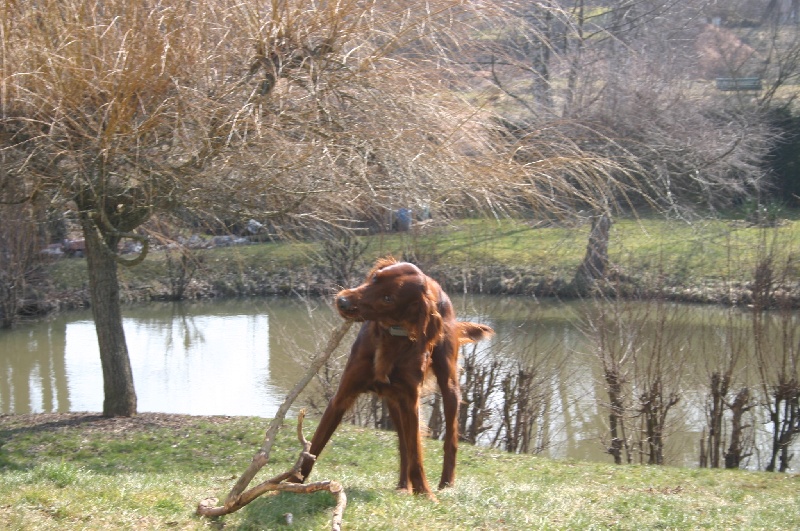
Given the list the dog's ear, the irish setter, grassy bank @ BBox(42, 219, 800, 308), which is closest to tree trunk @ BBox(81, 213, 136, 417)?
the irish setter

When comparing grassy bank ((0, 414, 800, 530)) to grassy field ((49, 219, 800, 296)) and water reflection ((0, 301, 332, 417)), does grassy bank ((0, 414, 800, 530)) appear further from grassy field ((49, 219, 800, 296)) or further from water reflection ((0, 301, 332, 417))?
grassy field ((49, 219, 800, 296))

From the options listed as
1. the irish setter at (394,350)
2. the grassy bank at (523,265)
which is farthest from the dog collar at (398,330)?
the grassy bank at (523,265)

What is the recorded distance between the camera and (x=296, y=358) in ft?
40.8

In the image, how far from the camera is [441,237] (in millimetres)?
15672

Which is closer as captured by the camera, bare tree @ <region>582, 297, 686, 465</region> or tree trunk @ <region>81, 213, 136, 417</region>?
tree trunk @ <region>81, 213, 136, 417</region>

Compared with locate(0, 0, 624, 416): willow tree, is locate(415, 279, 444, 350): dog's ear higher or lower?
lower

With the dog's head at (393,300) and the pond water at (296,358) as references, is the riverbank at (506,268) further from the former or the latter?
the dog's head at (393,300)

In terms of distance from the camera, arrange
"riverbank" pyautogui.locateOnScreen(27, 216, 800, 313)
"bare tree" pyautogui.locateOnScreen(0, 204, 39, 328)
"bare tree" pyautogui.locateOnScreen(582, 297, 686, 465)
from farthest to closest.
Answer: "riverbank" pyautogui.locateOnScreen(27, 216, 800, 313)
"bare tree" pyautogui.locateOnScreen(0, 204, 39, 328)
"bare tree" pyautogui.locateOnScreen(582, 297, 686, 465)

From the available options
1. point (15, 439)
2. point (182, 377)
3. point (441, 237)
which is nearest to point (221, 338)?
point (182, 377)

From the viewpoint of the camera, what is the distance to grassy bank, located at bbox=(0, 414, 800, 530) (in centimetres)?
430

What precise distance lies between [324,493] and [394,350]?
98 centimetres

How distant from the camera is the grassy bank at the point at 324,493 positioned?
169 inches

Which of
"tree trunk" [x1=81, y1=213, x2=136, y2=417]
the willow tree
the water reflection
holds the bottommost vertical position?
the water reflection

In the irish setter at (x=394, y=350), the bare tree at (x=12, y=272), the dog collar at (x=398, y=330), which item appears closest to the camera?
the irish setter at (x=394, y=350)
